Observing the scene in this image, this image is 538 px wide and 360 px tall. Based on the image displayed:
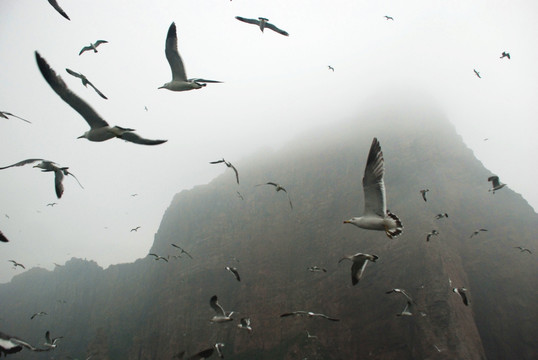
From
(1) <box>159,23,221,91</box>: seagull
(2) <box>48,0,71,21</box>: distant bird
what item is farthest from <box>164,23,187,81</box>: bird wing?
(2) <box>48,0,71,21</box>: distant bird

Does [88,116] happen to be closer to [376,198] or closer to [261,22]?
[261,22]

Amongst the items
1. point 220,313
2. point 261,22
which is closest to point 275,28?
point 261,22

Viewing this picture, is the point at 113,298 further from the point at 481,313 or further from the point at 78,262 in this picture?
the point at 481,313

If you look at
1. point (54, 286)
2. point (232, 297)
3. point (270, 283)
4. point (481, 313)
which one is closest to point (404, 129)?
point (481, 313)

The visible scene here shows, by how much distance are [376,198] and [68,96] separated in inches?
256

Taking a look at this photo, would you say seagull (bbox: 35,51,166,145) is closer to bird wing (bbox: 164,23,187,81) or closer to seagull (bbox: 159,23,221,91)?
seagull (bbox: 159,23,221,91)

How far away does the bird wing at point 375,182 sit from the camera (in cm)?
609

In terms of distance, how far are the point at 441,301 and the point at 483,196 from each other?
19.7m

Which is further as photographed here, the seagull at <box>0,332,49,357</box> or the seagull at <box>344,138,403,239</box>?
the seagull at <box>344,138,403,239</box>

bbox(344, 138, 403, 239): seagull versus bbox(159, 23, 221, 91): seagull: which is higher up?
bbox(159, 23, 221, 91): seagull

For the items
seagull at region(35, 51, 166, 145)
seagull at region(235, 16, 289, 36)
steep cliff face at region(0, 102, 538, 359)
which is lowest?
steep cliff face at region(0, 102, 538, 359)

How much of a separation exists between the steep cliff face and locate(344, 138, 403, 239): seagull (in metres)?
21.8

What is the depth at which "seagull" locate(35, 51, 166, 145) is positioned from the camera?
4.77 meters

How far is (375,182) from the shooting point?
20.4 ft
